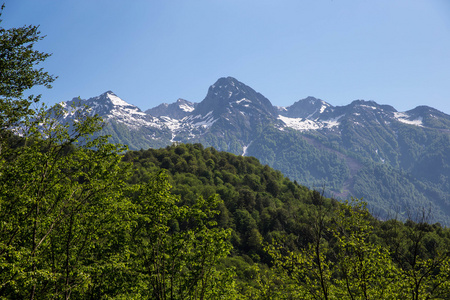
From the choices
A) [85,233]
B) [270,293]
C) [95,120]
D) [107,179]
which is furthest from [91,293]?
[270,293]

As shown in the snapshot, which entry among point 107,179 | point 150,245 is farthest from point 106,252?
point 107,179

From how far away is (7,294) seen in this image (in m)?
16.9

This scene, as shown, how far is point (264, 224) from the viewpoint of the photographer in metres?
136

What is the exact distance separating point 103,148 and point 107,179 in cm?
197

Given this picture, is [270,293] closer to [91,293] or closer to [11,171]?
[91,293]

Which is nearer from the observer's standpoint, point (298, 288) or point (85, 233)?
point (85, 233)

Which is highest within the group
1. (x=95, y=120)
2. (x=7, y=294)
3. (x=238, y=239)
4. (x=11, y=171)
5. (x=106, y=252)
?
(x=95, y=120)

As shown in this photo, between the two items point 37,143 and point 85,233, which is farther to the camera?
point 85,233

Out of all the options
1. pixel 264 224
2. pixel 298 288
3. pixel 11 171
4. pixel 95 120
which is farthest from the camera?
pixel 264 224

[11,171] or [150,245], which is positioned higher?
[11,171]

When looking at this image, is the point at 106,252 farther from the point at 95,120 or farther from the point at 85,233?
the point at 95,120

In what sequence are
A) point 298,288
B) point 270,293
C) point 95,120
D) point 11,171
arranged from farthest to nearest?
point 270,293 < point 298,288 < point 95,120 < point 11,171

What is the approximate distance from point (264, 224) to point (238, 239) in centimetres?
1787

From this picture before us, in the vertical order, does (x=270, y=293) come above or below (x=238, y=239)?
above
